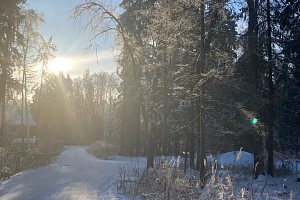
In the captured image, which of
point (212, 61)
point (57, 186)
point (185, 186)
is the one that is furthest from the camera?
point (212, 61)

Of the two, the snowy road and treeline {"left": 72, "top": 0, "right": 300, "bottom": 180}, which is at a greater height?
treeline {"left": 72, "top": 0, "right": 300, "bottom": 180}

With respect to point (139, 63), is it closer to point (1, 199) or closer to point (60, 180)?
point (60, 180)

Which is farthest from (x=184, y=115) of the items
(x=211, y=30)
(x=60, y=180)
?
(x=60, y=180)

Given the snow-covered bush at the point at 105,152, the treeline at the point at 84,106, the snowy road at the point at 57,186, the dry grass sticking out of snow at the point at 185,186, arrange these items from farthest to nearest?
the treeline at the point at 84,106
the snow-covered bush at the point at 105,152
the snowy road at the point at 57,186
the dry grass sticking out of snow at the point at 185,186

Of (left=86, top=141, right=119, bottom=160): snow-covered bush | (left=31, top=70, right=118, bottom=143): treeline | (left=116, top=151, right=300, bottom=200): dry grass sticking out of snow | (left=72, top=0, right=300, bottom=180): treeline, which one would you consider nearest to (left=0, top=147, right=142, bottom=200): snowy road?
(left=116, top=151, right=300, bottom=200): dry grass sticking out of snow

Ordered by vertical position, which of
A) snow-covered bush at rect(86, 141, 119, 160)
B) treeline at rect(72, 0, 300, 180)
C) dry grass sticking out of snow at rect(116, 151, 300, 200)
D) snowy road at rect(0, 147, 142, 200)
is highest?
treeline at rect(72, 0, 300, 180)

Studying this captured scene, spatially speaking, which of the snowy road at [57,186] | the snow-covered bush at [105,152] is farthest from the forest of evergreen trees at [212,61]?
the snow-covered bush at [105,152]

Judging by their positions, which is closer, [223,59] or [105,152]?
[223,59]

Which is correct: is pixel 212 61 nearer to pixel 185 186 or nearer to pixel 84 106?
pixel 185 186

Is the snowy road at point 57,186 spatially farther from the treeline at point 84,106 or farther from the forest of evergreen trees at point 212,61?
the treeline at point 84,106

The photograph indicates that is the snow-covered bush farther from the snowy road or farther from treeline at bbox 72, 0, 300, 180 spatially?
the snowy road

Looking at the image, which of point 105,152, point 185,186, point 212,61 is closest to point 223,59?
point 212,61

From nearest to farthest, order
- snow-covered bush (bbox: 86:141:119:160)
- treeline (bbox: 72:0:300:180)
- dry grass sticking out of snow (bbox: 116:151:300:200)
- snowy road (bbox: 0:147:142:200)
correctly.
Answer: dry grass sticking out of snow (bbox: 116:151:300:200)
snowy road (bbox: 0:147:142:200)
treeline (bbox: 72:0:300:180)
snow-covered bush (bbox: 86:141:119:160)

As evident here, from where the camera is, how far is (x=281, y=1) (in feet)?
46.8
